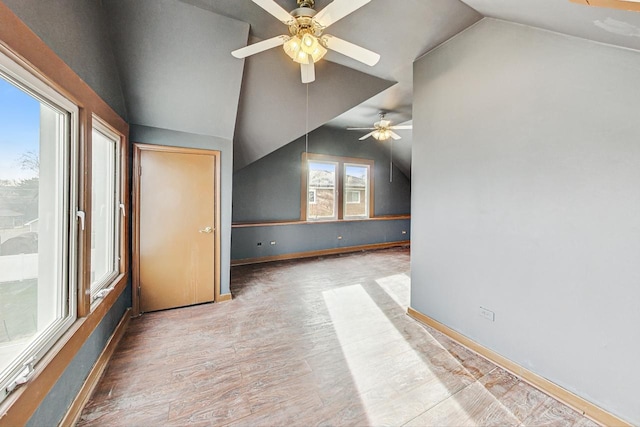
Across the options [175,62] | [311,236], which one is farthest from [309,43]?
[311,236]

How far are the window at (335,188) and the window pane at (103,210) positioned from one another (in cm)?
362

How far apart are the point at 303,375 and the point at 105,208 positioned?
2.34 metres

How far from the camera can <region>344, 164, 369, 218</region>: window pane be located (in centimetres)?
636

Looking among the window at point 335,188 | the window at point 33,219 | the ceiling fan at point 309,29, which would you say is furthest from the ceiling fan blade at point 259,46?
the window at point 335,188

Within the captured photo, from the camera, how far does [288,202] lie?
18.4 feet

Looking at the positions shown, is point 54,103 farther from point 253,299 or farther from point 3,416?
point 253,299

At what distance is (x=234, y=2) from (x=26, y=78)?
4.90 ft

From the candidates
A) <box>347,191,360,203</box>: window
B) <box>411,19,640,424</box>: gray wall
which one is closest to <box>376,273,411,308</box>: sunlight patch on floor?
<box>411,19,640,424</box>: gray wall

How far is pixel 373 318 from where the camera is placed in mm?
2898

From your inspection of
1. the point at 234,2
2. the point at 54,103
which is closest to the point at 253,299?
the point at 54,103

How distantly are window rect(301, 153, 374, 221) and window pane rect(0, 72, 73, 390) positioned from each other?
14.3 feet

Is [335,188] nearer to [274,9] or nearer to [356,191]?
[356,191]

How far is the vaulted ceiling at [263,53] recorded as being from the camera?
1.75 m

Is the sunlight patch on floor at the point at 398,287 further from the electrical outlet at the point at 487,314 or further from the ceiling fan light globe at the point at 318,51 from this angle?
the ceiling fan light globe at the point at 318,51
